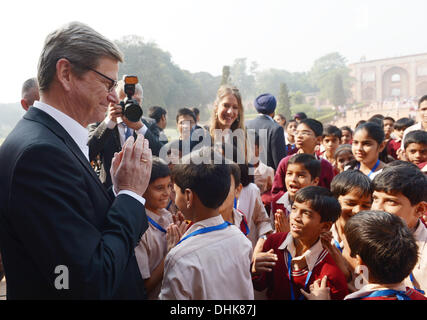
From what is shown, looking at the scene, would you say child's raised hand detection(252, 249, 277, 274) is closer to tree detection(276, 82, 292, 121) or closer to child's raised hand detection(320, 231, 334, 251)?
child's raised hand detection(320, 231, 334, 251)

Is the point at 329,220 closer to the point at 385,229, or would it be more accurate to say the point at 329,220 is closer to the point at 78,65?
the point at 385,229

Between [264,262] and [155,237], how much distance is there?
0.71m

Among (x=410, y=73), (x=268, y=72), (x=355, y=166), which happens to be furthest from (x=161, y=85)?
(x=268, y=72)

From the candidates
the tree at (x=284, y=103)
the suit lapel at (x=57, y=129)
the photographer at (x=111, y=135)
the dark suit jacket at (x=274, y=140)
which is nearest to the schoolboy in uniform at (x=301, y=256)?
the suit lapel at (x=57, y=129)

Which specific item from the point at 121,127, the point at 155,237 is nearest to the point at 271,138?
the point at 121,127

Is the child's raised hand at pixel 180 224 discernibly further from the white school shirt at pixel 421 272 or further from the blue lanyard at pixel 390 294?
the white school shirt at pixel 421 272

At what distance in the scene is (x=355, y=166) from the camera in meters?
3.67

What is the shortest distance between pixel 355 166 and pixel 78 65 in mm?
3317

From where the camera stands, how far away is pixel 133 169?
A: 123 centimetres

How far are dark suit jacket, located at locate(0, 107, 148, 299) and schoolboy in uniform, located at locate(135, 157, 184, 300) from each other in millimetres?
843

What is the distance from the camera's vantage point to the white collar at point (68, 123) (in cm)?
119

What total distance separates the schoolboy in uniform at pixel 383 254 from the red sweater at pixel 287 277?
11.6 inches

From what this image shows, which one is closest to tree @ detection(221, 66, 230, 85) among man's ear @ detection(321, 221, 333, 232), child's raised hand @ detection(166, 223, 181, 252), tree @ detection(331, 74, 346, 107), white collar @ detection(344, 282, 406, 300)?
man's ear @ detection(321, 221, 333, 232)

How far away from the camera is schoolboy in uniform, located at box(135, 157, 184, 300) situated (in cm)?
192
